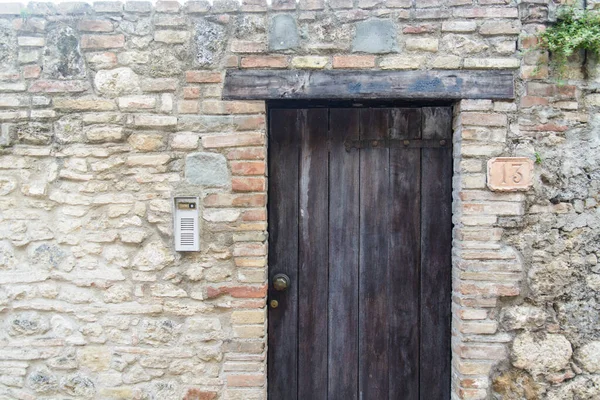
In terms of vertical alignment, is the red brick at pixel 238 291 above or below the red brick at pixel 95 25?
below

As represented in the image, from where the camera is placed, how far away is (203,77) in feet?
8.23

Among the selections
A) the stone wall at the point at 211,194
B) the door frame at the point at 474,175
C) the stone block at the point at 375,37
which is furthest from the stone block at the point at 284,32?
the stone block at the point at 375,37

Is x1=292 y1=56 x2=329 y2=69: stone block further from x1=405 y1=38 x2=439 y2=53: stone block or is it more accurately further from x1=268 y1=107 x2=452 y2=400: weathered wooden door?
x1=405 y1=38 x2=439 y2=53: stone block

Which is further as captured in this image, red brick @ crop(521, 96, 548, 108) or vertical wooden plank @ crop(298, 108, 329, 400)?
vertical wooden plank @ crop(298, 108, 329, 400)

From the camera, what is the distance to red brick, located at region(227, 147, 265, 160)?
251 cm

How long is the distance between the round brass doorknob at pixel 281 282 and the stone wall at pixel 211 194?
20 centimetres

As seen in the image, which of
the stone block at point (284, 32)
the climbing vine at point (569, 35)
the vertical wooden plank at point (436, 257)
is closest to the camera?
the climbing vine at point (569, 35)

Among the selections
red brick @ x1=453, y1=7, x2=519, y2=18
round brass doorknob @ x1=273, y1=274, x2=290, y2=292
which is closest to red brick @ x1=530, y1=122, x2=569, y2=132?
red brick @ x1=453, y1=7, x2=519, y2=18

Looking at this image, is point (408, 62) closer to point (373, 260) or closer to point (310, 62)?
point (310, 62)

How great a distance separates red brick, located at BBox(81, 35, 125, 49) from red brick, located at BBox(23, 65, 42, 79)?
0.29 meters

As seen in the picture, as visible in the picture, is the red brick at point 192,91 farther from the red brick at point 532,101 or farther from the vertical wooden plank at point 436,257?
the red brick at point 532,101

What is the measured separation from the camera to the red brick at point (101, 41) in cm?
252

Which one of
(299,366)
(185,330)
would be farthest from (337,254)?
(185,330)

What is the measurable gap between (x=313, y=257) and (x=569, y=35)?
5.88 ft
